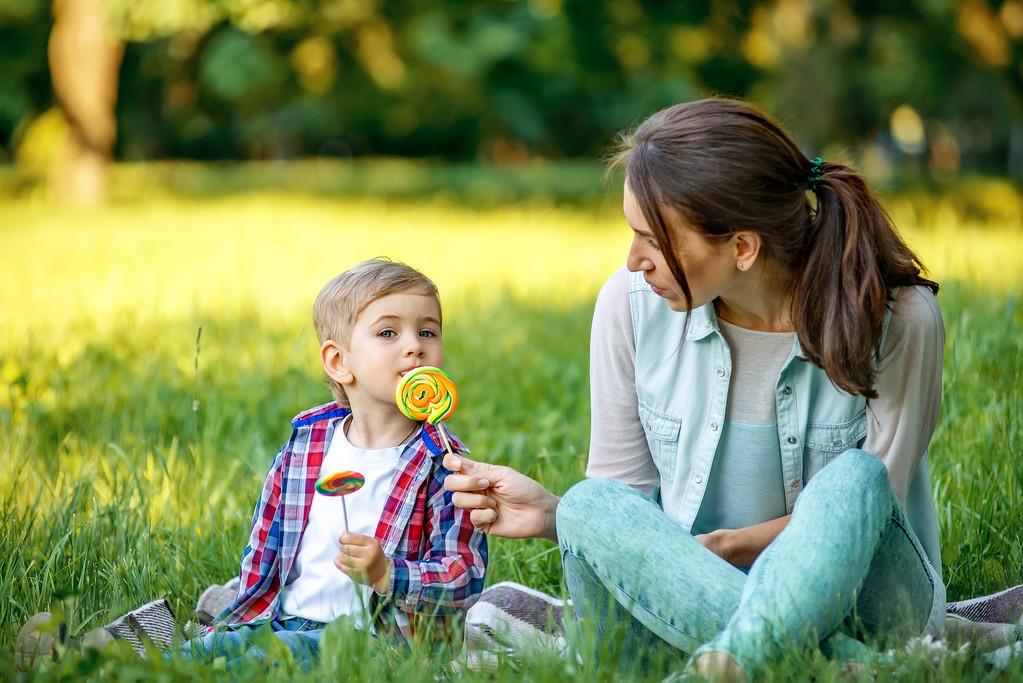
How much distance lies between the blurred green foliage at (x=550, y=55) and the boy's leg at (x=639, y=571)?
4068 mm

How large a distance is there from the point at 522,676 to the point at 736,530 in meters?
0.62

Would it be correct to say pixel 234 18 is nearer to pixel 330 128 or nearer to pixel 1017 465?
pixel 1017 465

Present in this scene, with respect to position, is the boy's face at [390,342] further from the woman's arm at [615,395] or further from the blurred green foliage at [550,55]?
the blurred green foliage at [550,55]

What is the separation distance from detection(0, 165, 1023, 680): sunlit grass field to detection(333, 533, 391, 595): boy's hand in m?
0.19

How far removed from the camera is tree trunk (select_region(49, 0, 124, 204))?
14500mm

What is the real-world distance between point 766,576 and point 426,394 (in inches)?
32.5

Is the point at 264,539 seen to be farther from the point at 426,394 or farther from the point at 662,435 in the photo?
the point at 662,435

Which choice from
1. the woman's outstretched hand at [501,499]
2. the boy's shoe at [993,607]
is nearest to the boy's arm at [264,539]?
the woman's outstretched hand at [501,499]

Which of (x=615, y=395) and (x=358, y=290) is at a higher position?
(x=358, y=290)

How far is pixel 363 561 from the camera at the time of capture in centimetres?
237

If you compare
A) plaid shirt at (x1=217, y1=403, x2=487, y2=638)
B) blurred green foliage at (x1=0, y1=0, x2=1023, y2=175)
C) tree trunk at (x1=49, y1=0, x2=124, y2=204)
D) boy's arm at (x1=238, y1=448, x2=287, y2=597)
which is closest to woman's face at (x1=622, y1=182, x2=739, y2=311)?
plaid shirt at (x1=217, y1=403, x2=487, y2=638)

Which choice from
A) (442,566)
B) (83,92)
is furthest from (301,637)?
(83,92)

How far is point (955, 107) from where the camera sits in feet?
56.8

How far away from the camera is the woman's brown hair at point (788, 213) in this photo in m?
2.27
